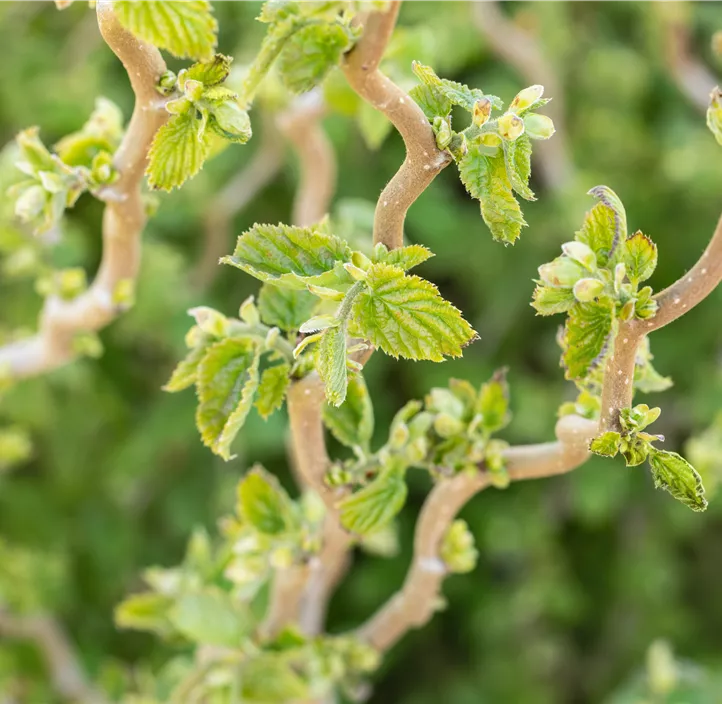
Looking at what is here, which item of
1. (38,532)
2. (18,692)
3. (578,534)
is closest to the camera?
(18,692)

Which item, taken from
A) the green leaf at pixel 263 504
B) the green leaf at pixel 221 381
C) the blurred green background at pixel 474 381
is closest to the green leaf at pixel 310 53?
the green leaf at pixel 221 381

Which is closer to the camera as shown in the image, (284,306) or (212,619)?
(284,306)

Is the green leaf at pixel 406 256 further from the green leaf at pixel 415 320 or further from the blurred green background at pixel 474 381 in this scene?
the blurred green background at pixel 474 381

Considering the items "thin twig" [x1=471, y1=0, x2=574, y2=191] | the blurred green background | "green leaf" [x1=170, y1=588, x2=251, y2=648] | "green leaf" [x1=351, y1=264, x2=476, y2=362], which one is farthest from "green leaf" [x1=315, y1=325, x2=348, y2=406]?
"thin twig" [x1=471, y1=0, x2=574, y2=191]

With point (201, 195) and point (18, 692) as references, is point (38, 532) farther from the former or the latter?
point (201, 195)

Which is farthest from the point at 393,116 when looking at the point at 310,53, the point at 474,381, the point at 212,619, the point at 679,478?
the point at 474,381

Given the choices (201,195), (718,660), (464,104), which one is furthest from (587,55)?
(464,104)

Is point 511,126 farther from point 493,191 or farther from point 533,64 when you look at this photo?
point 533,64
